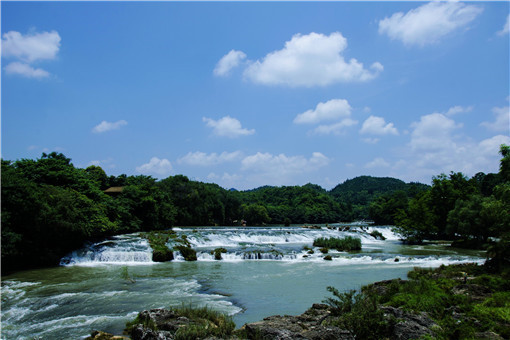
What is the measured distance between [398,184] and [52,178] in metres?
173

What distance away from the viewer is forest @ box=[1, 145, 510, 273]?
57.3 ft

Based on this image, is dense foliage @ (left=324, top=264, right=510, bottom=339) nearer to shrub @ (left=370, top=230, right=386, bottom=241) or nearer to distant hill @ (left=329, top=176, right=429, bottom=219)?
shrub @ (left=370, top=230, right=386, bottom=241)

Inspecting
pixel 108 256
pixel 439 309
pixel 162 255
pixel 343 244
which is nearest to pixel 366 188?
pixel 343 244

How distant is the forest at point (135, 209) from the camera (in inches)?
687

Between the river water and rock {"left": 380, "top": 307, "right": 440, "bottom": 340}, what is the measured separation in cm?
420

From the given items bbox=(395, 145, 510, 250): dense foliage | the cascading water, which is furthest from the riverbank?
bbox=(395, 145, 510, 250): dense foliage

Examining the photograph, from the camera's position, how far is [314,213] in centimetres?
9550

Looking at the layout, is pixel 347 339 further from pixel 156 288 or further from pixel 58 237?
pixel 58 237

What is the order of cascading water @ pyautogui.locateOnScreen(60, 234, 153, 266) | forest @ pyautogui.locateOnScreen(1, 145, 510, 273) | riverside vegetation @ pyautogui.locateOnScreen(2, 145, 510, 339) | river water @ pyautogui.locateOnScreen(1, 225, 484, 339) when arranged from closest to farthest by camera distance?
riverside vegetation @ pyautogui.locateOnScreen(2, 145, 510, 339) → river water @ pyautogui.locateOnScreen(1, 225, 484, 339) → forest @ pyautogui.locateOnScreen(1, 145, 510, 273) → cascading water @ pyautogui.locateOnScreen(60, 234, 153, 266)

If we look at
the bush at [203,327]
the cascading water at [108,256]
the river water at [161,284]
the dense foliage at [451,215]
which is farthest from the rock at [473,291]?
the cascading water at [108,256]

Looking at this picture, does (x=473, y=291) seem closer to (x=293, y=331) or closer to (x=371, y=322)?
(x=371, y=322)

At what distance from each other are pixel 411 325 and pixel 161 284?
11344 mm

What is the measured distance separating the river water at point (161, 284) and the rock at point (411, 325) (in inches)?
165

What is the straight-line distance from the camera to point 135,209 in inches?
1635
